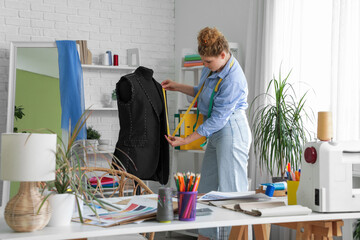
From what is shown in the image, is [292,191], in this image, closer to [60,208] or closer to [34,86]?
[60,208]

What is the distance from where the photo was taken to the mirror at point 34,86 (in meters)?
4.97

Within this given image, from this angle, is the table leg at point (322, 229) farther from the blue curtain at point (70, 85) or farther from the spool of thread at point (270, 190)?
the blue curtain at point (70, 85)

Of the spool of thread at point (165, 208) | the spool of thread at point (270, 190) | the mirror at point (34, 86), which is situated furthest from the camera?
the mirror at point (34, 86)

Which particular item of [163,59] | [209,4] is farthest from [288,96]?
[163,59]

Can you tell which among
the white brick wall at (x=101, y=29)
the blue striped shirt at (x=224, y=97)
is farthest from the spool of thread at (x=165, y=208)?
the white brick wall at (x=101, y=29)

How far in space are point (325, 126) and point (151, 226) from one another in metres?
0.84

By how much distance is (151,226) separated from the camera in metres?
1.68

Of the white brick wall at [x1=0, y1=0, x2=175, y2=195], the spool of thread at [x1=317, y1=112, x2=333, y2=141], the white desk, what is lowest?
the white desk

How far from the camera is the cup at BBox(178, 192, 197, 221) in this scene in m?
1.78

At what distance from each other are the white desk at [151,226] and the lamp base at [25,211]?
0.02m

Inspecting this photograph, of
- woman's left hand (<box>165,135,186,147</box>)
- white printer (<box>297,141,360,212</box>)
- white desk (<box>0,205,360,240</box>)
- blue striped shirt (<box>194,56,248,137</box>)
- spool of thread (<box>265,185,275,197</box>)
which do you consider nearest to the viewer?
white desk (<box>0,205,360,240</box>)

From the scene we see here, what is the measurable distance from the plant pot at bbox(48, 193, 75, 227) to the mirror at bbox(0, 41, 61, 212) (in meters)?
3.43

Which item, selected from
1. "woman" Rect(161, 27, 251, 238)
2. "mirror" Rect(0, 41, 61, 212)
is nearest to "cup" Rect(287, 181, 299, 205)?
"woman" Rect(161, 27, 251, 238)

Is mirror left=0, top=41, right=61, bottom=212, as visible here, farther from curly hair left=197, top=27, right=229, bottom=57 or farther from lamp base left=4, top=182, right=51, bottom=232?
lamp base left=4, top=182, right=51, bottom=232
